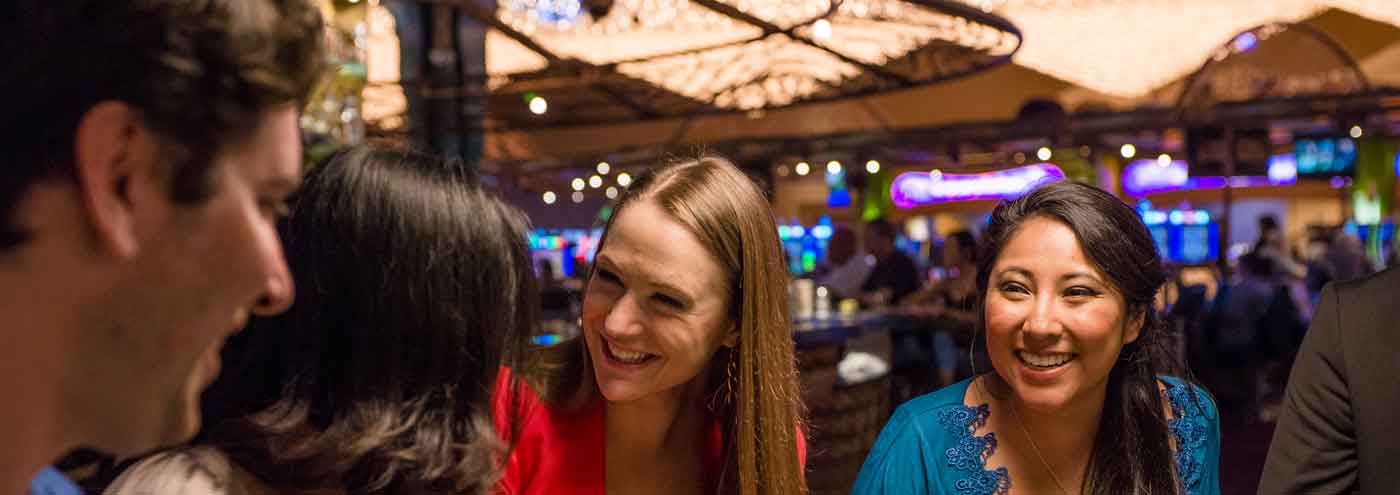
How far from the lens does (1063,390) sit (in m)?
2.02

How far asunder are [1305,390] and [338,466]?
1.54 m

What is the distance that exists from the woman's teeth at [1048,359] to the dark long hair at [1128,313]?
15 cm

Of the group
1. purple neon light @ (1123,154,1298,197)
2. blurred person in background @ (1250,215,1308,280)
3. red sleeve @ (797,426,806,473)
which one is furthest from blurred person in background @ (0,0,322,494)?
purple neon light @ (1123,154,1298,197)

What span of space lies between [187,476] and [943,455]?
141 cm

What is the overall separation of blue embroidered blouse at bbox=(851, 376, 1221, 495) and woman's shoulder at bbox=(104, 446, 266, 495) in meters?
1.27

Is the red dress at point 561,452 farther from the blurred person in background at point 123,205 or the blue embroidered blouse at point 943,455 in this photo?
the blurred person in background at point 123,205

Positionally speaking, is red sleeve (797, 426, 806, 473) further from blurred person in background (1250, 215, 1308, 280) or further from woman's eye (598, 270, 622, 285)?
blurred person in background (1250, 215, 1308, 280)

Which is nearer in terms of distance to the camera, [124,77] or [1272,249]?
[124,77]

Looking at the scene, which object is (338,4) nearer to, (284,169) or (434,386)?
(434,386)

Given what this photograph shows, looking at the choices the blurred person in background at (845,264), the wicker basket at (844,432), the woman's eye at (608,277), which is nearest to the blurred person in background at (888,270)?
the blurred person in background at (845,264)

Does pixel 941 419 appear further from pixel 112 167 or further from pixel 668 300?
pixel 112 167

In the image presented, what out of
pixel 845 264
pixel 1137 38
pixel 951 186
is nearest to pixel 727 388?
pixel 845 264

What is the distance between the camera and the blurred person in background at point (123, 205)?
1.98ft

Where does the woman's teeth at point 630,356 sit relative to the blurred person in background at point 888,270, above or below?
above
